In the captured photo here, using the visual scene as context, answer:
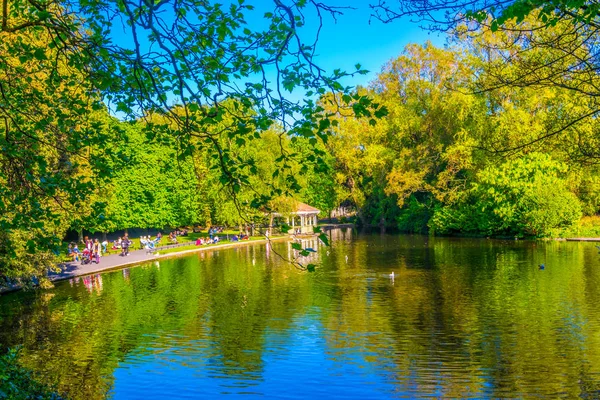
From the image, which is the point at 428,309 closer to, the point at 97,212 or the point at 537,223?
the point at 97,212

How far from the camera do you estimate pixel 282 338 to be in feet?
62.1

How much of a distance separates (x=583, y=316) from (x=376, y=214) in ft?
187

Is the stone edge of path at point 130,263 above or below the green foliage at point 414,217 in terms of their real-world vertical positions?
below

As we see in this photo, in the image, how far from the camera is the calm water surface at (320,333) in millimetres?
14711

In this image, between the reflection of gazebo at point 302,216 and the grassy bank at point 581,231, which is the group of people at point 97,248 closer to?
the reflection of gazebo at point 302,216

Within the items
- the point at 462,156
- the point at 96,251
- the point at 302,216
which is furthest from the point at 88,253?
the point at 462,156

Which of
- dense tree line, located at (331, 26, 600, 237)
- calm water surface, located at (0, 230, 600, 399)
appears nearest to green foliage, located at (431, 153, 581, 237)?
dense tree line, located at (331, 26, 600, 237)

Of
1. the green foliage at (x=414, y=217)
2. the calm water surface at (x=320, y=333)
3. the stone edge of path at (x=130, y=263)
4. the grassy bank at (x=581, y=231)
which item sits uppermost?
the green foliage at (x=414, y=217)

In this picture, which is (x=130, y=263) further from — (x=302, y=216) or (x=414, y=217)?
(x=414, y=217)

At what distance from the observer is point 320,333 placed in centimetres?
1950

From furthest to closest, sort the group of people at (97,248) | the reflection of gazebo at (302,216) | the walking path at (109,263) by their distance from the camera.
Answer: the reflection of gazebo at (302,216) → the group of people at (97,248) → the walking path at (109,263)

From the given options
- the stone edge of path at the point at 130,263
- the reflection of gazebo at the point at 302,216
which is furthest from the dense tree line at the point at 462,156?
the stone edge of path at the point at 130,263

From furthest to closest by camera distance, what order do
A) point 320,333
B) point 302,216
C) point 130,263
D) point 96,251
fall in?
point 302,216
point 96,251
point 130,263
point 320,333

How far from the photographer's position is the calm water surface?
48.3ft
